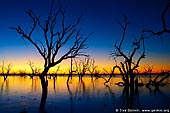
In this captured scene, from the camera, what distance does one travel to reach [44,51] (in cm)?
1758

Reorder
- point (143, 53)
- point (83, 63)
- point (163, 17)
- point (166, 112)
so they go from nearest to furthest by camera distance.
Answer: point (163, 17) → point (166, 112) → point (143, 53) → point (83, 63)

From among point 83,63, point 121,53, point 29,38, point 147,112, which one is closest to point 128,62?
point 121,53

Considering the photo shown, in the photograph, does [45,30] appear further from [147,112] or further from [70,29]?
[147,112]

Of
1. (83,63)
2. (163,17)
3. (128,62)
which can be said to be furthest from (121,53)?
(83,63)

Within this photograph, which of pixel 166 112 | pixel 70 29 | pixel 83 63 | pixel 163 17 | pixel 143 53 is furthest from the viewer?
pixel 83 63

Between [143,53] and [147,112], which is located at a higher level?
[143,53]

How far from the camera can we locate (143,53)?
34969 millimetres

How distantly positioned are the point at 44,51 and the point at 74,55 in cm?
215

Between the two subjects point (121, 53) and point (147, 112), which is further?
point (121, 53)

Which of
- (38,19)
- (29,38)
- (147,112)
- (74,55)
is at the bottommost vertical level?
(147,112)

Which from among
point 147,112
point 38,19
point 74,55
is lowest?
point 147,112

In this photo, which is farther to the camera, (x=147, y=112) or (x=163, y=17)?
(x=147, y=112)

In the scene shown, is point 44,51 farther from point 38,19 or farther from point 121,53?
point 121,53

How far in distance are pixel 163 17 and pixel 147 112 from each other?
686cm
